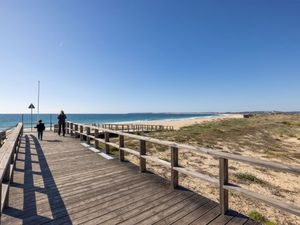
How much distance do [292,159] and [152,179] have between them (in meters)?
10.5

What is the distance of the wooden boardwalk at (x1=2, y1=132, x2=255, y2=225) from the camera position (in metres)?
3.78

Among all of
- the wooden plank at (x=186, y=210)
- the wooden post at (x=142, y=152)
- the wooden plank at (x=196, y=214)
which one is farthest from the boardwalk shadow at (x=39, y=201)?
the wooden post at (x=142, y=152)

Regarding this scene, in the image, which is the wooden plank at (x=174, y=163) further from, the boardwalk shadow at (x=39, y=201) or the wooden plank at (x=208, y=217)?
the boardwalk shadow at (x=39, y=201)

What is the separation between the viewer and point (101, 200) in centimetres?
454

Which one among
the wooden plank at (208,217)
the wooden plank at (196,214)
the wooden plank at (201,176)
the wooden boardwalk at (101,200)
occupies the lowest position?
the wooden plank at (208,217)

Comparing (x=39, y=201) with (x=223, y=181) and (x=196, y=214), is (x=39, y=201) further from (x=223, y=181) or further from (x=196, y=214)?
(x=223, y=181)

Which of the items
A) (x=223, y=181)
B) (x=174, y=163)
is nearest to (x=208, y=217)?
(x=223, y=181)

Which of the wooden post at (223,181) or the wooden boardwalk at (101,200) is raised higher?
the wooden post at (223,181)

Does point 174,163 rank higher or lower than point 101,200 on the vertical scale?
higher

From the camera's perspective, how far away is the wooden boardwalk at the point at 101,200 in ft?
12.4

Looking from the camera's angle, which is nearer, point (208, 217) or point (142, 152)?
point (208, 217)

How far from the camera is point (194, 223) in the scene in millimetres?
3623

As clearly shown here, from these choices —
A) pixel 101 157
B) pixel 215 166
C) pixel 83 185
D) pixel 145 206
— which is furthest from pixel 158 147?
pixel 145 206

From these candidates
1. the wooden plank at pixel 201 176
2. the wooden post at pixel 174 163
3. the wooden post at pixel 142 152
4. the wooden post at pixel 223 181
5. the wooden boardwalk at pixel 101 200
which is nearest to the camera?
the wooden boardwalk at pixel 101 200
